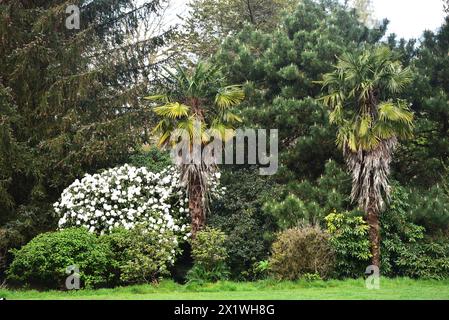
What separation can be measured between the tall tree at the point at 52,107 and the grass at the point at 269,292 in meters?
4.08

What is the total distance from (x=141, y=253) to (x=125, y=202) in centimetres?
215

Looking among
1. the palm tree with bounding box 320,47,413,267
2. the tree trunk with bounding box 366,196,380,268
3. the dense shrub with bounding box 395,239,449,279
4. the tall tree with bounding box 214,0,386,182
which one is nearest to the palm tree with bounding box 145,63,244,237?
the tall tree with bounding box 214,0,386,182

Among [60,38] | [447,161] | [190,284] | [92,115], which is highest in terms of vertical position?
[60,38]

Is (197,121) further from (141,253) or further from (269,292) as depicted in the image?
(269,292)

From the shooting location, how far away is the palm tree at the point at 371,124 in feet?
51.0

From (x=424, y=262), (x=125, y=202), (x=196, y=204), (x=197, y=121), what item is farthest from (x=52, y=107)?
(x=424, y=262)

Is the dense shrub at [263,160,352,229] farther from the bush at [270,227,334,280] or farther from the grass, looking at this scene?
the grass

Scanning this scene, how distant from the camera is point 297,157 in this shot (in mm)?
18672

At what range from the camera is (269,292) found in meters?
13.5

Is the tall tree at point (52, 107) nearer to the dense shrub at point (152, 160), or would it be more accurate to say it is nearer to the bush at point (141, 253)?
the dense shrub at point (152, 160)

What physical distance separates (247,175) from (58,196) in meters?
5.82

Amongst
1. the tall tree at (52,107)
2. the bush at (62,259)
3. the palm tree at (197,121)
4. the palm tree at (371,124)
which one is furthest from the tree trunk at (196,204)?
the palm tree at (371,124)

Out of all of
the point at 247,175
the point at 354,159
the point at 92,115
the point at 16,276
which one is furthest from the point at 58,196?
the point at 354,159
